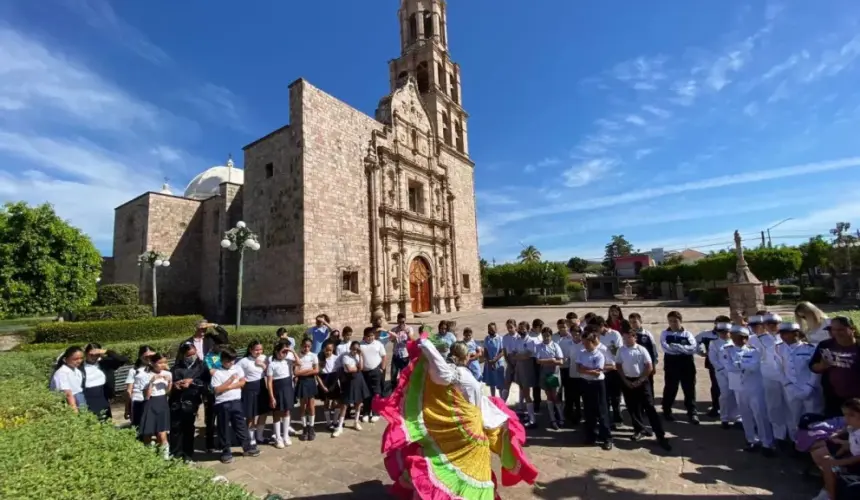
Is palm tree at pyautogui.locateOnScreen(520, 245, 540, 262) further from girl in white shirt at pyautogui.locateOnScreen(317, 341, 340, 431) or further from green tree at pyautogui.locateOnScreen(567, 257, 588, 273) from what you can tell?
girl in white shirt at pyautogui.locateOnScreen(317, 341, 340, 431)

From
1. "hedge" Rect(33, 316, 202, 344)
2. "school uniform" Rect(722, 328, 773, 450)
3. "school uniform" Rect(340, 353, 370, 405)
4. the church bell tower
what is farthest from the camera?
the church bell tower

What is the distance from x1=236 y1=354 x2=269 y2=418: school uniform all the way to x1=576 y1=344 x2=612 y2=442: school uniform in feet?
15.6

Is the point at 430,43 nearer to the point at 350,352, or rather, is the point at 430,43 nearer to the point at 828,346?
the point at 350,352

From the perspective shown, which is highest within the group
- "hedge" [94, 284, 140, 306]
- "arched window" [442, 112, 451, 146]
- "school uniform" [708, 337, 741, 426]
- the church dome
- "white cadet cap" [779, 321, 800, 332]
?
"arched window" [442, 112, 451, 146]

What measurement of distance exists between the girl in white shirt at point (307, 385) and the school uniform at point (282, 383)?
19 cm

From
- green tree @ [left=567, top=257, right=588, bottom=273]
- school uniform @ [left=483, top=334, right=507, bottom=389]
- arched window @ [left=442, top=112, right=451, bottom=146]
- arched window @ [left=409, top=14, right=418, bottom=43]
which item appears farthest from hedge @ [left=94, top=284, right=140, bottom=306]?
green tree @ [left=567, top=257, right=588, bottom=273]

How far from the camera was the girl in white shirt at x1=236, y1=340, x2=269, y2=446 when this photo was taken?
5.89m

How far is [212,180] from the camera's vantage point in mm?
30281

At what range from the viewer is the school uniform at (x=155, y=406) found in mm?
4996

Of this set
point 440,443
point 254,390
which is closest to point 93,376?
point 254,390

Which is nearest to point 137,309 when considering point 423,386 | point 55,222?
point 55,222

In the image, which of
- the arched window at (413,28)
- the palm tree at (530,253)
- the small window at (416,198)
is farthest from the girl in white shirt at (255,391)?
the palm tree at (530,253)

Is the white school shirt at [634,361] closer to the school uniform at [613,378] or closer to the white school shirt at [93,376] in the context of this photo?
the school uniform at [613,378]

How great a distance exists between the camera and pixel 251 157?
1967 cm
